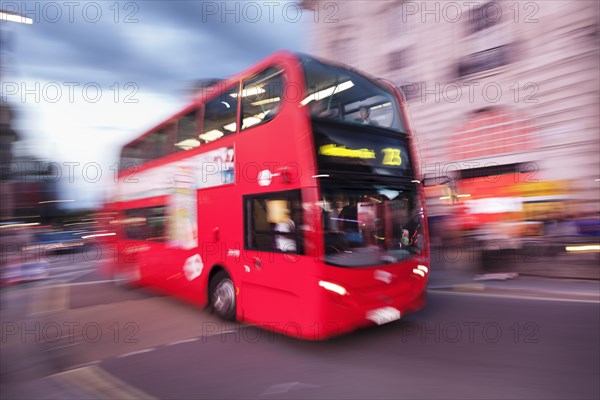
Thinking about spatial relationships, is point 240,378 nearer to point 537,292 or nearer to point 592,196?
point 537,292

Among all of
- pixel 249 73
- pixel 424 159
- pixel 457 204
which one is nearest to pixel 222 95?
pixel 249 73

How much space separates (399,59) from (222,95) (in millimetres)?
18906

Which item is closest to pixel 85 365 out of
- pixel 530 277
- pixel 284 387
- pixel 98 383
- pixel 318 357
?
pixel 98 383

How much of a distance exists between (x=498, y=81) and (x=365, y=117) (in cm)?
1551

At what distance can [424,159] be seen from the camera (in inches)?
849

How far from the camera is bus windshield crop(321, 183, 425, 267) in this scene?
4.93 metres

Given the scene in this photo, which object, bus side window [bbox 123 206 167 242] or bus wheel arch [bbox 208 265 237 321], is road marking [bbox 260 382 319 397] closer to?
bus wheel arch [bbox 208 265 237 321]

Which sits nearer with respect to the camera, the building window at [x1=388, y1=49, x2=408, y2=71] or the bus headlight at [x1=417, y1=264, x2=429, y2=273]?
the bus headlight at [x1=417, y1=264, x2=429, y2=273]

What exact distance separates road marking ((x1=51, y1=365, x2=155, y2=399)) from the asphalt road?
11 mm

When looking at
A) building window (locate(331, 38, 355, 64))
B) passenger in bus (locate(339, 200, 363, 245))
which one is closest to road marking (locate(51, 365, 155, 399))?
passenger in bus (locate(339, 200, 363, 245))

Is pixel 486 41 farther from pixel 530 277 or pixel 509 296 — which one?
pixel 509 296

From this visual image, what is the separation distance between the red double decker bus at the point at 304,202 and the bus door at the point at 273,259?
0.7 inches

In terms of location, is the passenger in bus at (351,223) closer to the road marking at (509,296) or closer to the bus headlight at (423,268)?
the bus headlight at (423,268)

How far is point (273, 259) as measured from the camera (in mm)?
5328
